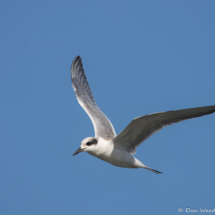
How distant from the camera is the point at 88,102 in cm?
1177

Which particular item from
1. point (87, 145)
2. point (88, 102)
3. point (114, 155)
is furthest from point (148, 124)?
point (88, 102)

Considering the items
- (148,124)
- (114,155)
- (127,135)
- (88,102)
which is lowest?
(114,155)

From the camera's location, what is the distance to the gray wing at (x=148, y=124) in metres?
8.00

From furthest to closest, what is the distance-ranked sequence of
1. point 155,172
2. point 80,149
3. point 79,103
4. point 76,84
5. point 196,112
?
point 76,84 → point 79,103 → point 155,172 → point 80,149 → point 196,112

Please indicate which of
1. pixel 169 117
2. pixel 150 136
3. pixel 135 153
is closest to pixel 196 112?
pixel 169 117

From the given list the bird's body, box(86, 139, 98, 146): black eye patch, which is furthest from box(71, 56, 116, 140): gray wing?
box(86, 139, 98, 146): black eye patch

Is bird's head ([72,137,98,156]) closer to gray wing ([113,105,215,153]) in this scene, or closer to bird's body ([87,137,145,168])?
bird's body ([87,137,145,168])

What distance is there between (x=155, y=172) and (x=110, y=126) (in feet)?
6.56

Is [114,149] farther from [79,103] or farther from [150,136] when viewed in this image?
[79,103]

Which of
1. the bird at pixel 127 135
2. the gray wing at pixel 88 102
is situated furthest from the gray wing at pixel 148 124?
the gray wing at pixel 88 102

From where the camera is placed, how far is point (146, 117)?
823cm

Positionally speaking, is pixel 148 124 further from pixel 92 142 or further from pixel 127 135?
pixel 92 142

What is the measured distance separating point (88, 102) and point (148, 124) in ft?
11.4

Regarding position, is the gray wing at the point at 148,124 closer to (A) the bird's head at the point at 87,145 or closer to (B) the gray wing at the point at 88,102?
(A) the bird's head at the point at 87,145
